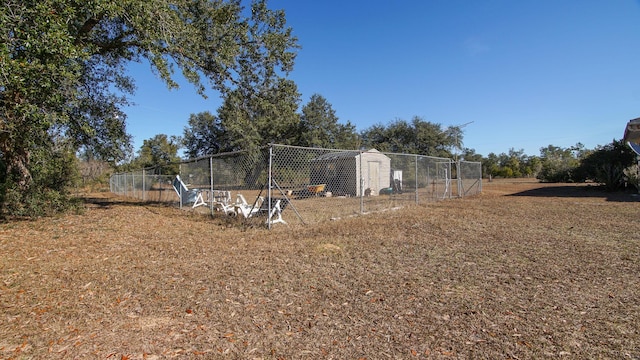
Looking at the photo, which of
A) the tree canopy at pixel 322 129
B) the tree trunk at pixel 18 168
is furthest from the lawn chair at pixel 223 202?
the tree canopy at pixel 322 129

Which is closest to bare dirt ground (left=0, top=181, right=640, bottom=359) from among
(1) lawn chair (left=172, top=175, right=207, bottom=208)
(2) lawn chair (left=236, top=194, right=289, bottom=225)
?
(2) lawn chair (left=236, top=194, right=289, bottom=225)

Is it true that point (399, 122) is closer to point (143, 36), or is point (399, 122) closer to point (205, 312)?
point (143, 36)

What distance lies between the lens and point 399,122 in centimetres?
3450

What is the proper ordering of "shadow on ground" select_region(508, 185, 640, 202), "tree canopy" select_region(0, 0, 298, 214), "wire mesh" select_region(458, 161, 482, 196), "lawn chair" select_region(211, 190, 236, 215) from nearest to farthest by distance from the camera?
"tree canopy" select_region(0, 0, 298, 214)
"lawn chair" select_region(211, 190, 236, 215)
"shadow on ground" select_region(508, 185, 640, 202)
"wire mesh" select_region(458, 161, 482, 196)

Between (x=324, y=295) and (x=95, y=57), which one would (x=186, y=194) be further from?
(x=324, y=295)

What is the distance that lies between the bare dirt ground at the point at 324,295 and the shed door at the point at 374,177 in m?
10.4

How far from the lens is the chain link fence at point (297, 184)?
802cm

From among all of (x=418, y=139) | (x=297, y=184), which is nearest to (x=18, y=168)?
(x=297, y=184)

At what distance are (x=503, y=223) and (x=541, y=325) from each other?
5194mm

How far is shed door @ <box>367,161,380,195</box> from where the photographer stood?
16.7m

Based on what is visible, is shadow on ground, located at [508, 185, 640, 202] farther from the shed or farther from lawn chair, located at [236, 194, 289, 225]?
lawn chair, located at [236, 194, 289, 225]

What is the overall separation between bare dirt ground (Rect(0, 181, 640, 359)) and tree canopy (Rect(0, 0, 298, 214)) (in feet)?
7.82

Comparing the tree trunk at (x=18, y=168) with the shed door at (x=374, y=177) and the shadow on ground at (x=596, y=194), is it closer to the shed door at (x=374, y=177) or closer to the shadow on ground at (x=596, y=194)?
the shed door at (x=374, y=177)

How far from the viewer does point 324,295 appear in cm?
330
